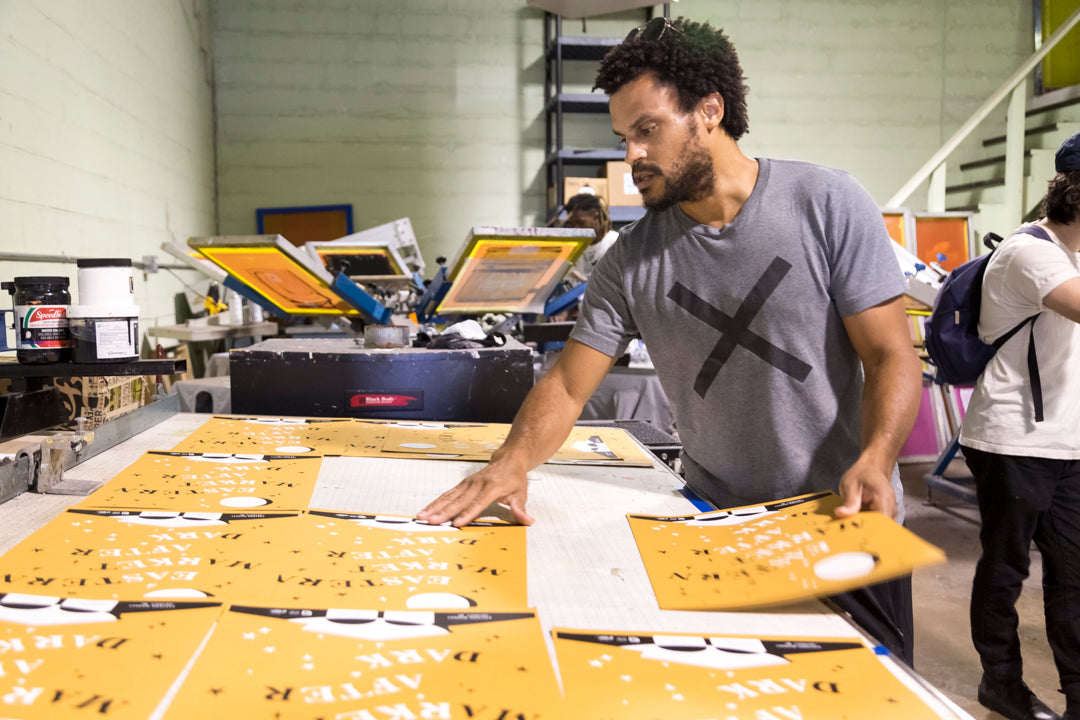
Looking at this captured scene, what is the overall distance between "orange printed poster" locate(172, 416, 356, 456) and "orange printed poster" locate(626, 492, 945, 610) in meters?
0.61

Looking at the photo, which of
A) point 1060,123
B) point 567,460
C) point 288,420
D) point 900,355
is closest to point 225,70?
point 288,420

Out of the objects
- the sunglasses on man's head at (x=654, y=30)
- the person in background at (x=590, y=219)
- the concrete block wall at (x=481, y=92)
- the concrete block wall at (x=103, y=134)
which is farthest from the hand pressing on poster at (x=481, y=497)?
the concrete block wall at (x=481, y=92)

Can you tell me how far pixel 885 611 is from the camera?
1.03m

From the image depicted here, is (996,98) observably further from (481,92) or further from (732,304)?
(732,304)

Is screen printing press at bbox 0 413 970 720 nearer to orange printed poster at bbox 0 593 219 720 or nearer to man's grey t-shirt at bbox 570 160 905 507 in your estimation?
orange printed poster at bbox 0 593 219 720

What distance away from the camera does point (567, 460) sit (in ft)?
4.33

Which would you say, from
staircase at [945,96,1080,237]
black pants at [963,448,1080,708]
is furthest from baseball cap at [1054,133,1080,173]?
staircase at [945,96,1080,237]

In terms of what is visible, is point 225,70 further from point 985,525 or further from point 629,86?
point 985,525

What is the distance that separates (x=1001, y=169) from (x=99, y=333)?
5.88m

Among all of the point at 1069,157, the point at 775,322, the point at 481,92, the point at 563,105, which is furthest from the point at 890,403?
the point at 481,92

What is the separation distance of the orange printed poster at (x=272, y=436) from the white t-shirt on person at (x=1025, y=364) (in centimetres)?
145

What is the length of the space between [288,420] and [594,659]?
1.03 m

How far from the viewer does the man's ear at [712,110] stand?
1243mm

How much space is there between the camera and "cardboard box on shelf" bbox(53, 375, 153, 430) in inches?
47.2
